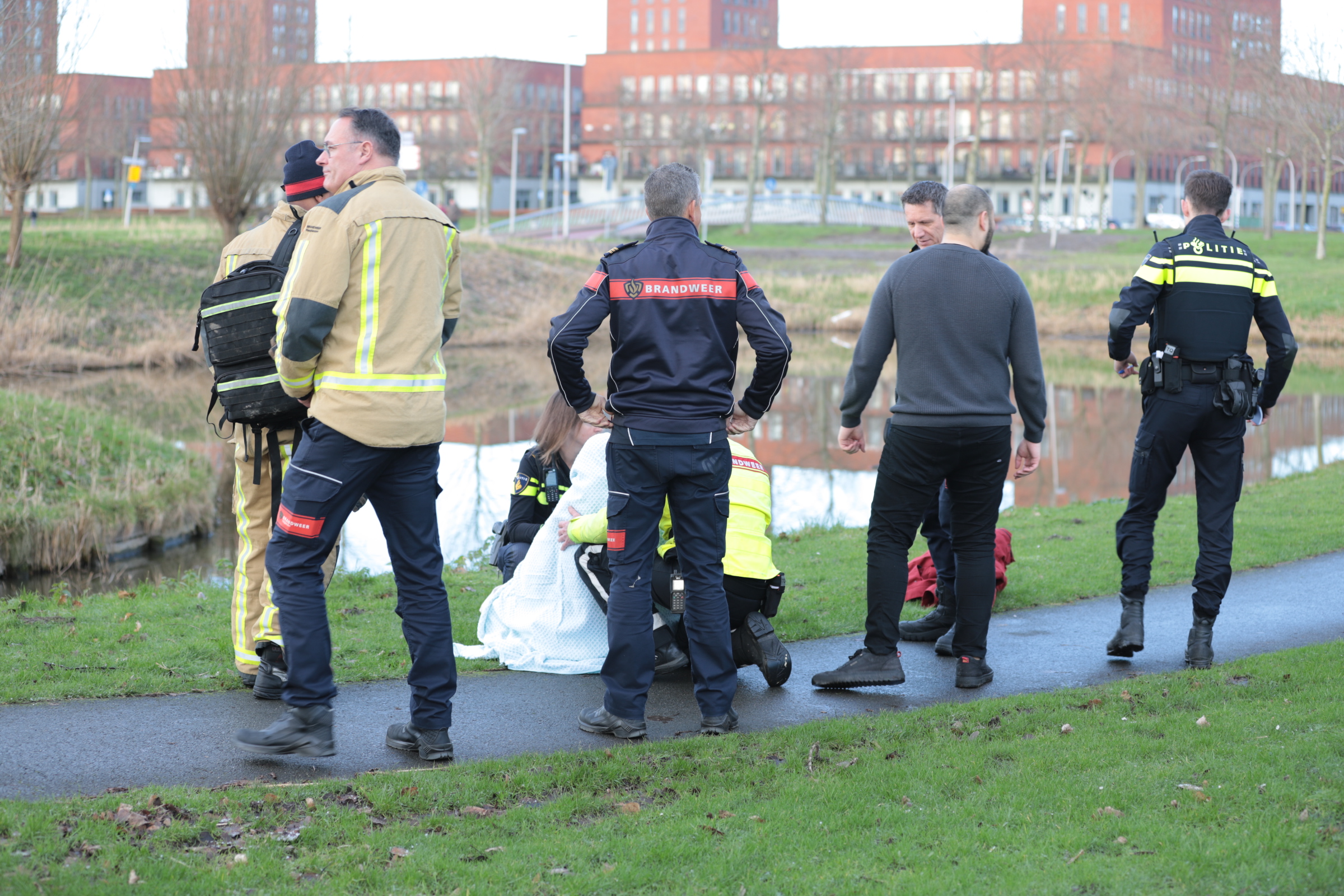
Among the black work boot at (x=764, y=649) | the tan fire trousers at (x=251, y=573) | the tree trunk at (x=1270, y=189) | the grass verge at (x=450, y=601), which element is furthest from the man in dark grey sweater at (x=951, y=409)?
the tree trunk at (x=1270, y=189)

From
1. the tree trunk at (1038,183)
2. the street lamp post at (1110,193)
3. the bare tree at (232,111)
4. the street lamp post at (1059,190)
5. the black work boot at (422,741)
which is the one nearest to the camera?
the black work boot at (422,741)

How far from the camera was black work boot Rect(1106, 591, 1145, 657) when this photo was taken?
637 cm

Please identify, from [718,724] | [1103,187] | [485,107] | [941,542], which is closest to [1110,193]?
[1103,187]

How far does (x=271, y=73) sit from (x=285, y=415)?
28.5m

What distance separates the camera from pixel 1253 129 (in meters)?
59.7

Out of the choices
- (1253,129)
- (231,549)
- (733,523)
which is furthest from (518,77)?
(733,523)

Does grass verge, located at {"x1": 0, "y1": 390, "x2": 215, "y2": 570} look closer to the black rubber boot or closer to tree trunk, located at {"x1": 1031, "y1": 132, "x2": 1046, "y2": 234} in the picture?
the black rubber boot

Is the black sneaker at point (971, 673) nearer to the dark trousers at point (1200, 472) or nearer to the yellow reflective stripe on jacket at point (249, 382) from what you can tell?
the dark trousers at point (1200, 472)

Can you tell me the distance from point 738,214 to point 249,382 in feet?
257

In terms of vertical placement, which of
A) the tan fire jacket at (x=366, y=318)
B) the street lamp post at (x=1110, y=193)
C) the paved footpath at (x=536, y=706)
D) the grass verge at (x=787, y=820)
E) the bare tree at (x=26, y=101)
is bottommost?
the paved footpath at (x=536, y=706)

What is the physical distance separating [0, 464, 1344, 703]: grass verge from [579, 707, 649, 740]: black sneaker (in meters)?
1.08

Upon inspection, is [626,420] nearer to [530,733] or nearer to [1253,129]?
[530,733]

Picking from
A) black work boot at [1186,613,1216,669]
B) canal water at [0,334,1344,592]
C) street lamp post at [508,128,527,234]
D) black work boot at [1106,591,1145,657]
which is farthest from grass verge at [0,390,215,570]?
street lamp post at [508,128,527,234]

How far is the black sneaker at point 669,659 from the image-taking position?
600cm
